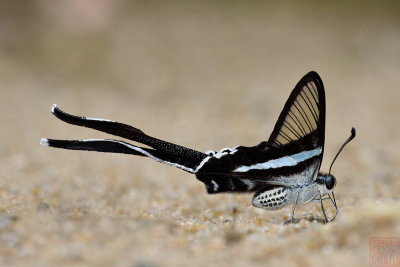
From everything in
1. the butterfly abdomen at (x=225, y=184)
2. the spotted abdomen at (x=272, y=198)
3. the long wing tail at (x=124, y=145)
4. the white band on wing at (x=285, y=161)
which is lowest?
the spotted abdomen at (x=272, y=198)

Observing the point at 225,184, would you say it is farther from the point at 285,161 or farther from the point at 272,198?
the point at 285,161

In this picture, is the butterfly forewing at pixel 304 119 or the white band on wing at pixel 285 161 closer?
the butterfly forewing at pixel 304 119

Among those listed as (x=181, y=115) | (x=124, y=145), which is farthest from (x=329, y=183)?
(x=181, y=115)

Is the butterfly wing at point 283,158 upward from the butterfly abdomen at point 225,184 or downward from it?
upward

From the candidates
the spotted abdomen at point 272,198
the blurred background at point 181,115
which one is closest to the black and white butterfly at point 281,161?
the spotted abdomen at point 272,198

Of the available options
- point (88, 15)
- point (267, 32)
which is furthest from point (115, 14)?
point (267, 32)

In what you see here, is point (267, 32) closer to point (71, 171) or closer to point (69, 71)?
point (69, 71)

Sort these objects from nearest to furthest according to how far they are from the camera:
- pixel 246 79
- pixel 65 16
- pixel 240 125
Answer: pixel 240 125
pixel 246 79
pixel 65 16

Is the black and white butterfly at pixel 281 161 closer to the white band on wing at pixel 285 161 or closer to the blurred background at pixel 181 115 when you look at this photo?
the white band on wing at pixel 285 161
